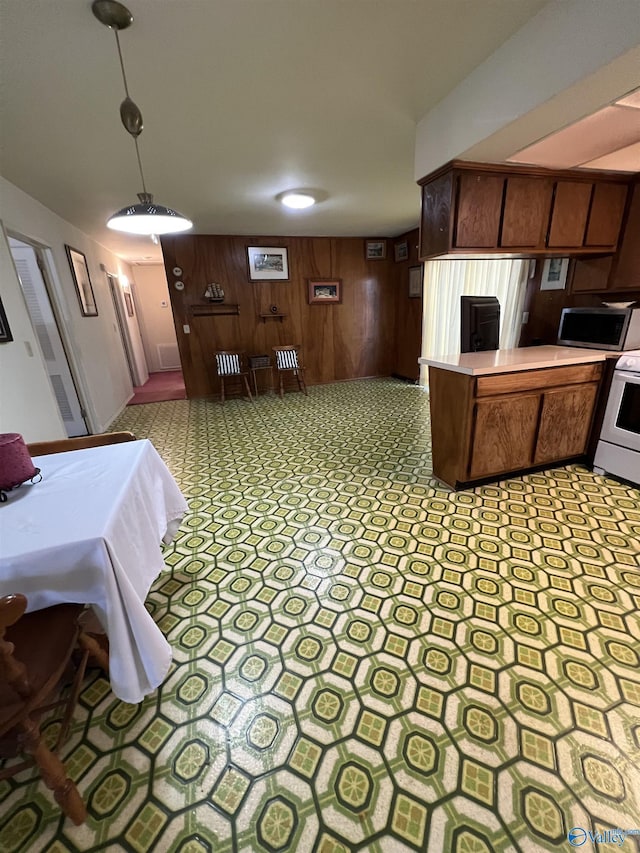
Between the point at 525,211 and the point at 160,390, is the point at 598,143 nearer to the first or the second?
the point at 525,211

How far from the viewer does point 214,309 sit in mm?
5254

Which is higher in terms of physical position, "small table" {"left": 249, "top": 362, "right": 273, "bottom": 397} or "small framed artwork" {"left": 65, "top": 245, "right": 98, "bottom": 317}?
"small framed artwork" {"left": 65, "top": 245, "right": 98, "bottom": 317}

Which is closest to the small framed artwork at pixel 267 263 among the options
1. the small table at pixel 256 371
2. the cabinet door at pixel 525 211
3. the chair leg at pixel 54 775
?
the small table at pixel 256 371

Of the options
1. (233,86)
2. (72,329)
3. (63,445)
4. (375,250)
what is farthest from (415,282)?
(63,445)

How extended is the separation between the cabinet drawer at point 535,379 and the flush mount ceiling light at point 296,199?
8.51ft

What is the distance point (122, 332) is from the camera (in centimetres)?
598

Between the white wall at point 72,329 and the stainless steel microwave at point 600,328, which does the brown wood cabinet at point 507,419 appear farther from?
the white wall at point 72,329

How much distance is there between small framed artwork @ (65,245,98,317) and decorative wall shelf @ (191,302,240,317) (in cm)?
130

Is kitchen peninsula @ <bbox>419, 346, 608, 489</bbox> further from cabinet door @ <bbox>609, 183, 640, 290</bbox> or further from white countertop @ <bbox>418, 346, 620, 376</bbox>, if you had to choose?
cabinet door @ <bbox>609, 183, 640, 290</bbox>

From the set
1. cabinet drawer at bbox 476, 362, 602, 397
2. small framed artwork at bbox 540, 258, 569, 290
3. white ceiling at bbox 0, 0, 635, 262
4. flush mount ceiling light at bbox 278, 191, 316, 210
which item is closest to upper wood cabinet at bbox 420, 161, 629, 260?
small framed artwork at bbox 540, 258, 569, 290

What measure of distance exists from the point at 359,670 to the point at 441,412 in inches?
69.1

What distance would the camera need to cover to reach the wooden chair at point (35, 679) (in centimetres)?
78

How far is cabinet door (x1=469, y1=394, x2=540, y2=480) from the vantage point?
2.31m

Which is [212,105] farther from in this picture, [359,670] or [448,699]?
[448,699]
